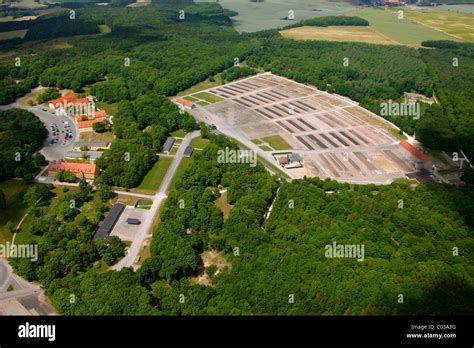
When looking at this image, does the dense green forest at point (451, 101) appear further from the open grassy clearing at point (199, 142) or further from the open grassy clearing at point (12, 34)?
the open grassy clearing at point (12, 34)

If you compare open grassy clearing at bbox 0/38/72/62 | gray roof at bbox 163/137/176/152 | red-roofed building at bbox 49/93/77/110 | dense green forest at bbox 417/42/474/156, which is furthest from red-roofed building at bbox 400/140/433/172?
open grassy clearing at bbox 0/38/72/62

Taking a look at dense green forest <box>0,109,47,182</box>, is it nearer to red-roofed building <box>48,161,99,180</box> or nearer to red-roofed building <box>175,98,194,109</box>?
red-roofed building <box>48,161,99,180</box>

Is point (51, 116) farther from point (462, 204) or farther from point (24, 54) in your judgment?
point (462, 204)

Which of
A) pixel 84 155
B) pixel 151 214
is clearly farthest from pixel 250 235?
pixel 84 155

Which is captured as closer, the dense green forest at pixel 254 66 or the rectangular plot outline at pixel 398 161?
the rectangular plot outline at pixel 398 161

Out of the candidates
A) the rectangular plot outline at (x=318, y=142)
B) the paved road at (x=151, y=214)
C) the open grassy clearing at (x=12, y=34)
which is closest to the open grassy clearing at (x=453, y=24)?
the rectangular plot outline at (x=318, y=142)
